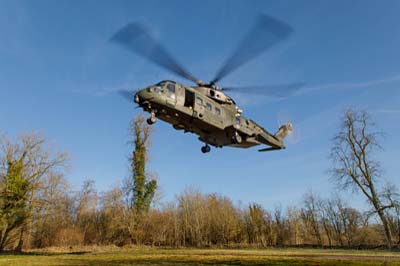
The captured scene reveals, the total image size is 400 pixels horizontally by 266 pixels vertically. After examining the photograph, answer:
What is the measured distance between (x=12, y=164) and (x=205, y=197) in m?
30.6

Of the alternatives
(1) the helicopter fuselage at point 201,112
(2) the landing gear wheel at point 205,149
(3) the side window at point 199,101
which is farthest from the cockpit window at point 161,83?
(2) the landing gear wheel at point 205,149

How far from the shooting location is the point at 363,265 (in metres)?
12.0

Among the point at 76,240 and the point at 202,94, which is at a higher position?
the point at 202,94

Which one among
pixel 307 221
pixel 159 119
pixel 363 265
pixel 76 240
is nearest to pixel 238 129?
pixel 159 119

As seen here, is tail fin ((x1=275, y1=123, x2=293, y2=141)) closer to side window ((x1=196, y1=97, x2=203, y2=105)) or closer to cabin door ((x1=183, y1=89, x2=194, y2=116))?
side window ((x1=196, y1=97, x2=203, y2=105))

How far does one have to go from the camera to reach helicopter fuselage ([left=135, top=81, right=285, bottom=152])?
1248cm

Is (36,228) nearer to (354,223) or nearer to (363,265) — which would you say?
(363,265)

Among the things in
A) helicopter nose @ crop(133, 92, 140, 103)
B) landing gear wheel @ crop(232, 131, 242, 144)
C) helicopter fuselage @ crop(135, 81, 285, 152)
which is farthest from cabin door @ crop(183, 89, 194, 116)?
landing gear wheel @ crop(232, 131, 242, 144)

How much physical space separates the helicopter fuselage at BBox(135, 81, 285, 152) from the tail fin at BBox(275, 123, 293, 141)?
3.44 meters

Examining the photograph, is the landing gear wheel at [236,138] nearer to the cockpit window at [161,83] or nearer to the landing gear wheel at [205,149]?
the landing gear wheel at [205,149]

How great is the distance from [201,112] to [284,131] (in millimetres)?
9332

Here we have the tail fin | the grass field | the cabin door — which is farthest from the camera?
the tail fin

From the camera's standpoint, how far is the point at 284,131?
808 inches

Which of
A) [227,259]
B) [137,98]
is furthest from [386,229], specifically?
[137,98]
